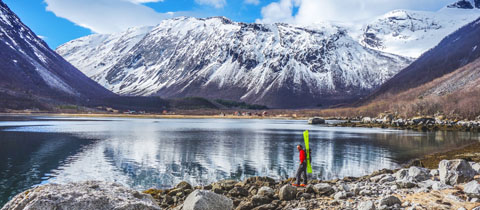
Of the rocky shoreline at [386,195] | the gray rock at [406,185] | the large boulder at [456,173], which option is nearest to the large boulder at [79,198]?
the rocky shoreline at [386,195]

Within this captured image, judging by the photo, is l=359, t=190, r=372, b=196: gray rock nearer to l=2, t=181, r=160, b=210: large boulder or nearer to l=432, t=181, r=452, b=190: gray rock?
l=432, t=181, r=452, b=190: gray rock

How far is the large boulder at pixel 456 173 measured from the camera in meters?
17.1

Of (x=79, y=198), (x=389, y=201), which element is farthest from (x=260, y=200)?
(x=79, y=198)

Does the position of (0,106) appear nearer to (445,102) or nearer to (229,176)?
(229,176)

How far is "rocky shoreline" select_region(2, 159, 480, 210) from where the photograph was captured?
9.12m

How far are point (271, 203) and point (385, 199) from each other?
17.0 ft

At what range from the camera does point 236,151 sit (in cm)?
4803

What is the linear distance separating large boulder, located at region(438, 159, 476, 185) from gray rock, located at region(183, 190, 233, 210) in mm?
11566

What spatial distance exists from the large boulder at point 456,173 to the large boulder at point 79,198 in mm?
14835

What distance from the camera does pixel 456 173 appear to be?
17.3m

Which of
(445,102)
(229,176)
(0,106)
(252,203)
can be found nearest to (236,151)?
(229,176)

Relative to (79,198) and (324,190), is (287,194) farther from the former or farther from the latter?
(79,198)

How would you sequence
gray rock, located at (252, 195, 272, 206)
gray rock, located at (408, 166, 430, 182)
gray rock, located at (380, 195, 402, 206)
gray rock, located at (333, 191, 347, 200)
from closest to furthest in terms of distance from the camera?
gray rock, located at (380, 195, 402, 206) < gray rock, located at (333, 191, 347, 200) < gray rock, located at (252, 195, 272, 206) < gray rock, located at (408, 166, 430, 182)

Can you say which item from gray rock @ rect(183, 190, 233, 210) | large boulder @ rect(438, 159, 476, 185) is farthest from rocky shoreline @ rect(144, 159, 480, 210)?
gray rock @ rect(183, 190, 233, 210)
